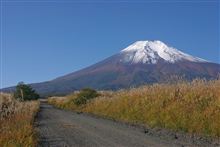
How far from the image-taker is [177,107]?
2147 centimetres

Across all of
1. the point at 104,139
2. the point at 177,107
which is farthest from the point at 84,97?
the point at 104,139

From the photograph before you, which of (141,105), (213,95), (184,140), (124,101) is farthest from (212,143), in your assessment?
(124,101)

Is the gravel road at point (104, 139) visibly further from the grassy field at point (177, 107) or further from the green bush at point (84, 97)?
the green bush at point (84, 97)

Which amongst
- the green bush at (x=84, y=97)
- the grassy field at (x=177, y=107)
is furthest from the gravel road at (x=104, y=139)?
the green bush at (x=84, y=97)

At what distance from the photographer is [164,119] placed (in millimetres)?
21297

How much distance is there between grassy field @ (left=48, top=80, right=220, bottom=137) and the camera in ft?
60.1

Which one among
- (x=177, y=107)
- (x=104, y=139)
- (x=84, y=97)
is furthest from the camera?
(x=84, y=97)

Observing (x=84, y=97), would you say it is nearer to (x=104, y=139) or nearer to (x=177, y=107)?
→ (x=177, y=107)

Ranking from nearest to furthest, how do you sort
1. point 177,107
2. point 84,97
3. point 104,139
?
point 104,139, point 177,107, point 84,97

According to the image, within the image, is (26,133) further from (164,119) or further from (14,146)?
(164,119)

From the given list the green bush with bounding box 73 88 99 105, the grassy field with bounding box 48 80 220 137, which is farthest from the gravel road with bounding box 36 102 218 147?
the green bush with bounding box 73 88 99 105

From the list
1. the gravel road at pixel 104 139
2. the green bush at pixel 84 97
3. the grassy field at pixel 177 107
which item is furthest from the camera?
the green bush at pixel 84 97

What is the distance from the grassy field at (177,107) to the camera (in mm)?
18328

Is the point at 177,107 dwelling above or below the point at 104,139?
above
